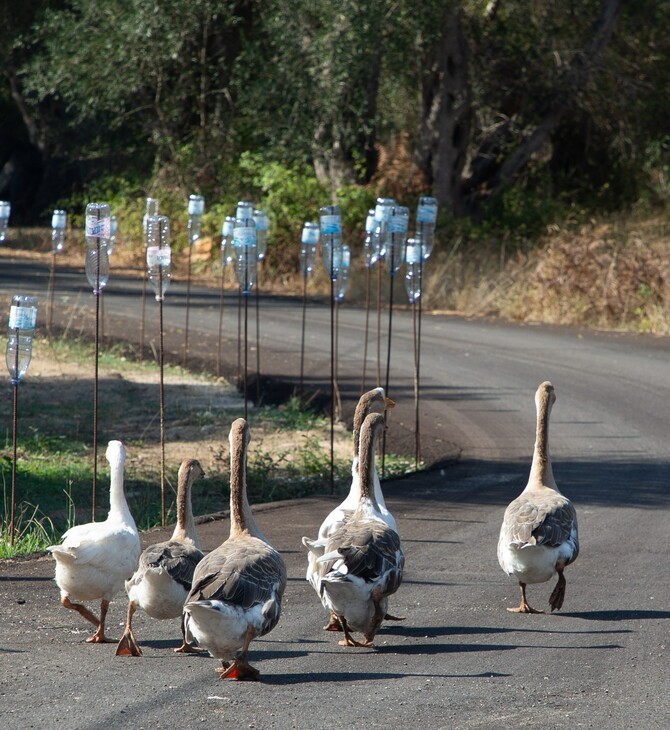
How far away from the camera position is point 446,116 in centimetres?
2903

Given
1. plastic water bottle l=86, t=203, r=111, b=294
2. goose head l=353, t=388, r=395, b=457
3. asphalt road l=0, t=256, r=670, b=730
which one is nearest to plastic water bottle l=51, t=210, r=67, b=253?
asphalt road l=0, t=256, r=670, b=730

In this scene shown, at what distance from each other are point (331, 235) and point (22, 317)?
396 cm

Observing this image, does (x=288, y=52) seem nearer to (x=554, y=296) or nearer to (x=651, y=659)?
(x=554, y=296)

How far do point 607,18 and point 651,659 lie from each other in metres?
25.4

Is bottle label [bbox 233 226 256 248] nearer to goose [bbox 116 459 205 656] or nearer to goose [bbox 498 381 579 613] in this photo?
goose [bbox 498 381 579 613]

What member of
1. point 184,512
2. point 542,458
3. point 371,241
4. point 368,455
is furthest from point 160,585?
point 371,241

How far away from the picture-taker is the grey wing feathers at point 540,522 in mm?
6918

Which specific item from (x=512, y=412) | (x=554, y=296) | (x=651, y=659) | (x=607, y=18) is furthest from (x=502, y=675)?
(x=607, y=18)

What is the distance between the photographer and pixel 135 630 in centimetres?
679

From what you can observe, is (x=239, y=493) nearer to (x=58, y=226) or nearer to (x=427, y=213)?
(x=427, y=213)

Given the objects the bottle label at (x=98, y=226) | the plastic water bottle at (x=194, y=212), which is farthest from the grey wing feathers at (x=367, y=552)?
the plastic water bottle at (x=194, y=212)

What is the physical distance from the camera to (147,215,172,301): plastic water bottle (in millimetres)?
9531

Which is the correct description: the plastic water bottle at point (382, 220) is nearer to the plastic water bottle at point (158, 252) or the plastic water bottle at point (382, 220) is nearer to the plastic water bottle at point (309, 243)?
the plastic water bottle at point (309, 243)

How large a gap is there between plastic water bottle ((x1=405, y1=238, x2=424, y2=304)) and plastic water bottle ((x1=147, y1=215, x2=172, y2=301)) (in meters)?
2.88
